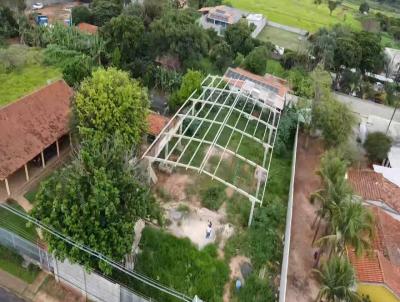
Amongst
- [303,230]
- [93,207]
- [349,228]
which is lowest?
[303,230]

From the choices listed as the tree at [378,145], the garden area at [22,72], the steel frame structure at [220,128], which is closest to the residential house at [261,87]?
A: the steel frame structure at [220,128]

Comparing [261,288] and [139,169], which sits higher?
[139,169]

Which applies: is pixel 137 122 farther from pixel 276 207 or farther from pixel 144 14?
pixel 144 14

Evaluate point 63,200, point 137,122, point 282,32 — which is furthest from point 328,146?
point 282,32

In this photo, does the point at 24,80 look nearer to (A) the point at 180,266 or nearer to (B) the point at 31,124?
(B) the point at 31,124

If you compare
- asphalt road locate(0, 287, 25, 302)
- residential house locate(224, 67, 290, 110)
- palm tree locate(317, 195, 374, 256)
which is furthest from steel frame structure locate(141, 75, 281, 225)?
asphalt road locate(0, 287, 25, 302)

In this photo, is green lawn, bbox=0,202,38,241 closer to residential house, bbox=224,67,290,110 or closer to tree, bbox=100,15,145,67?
residential house, bbox=224,67,290,110

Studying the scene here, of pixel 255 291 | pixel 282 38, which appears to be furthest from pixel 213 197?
pixel 282 38
